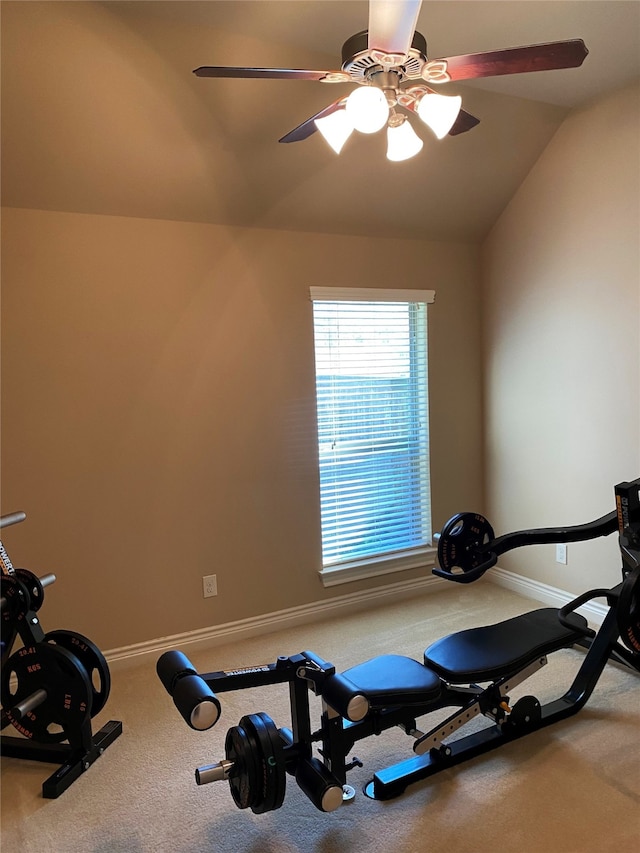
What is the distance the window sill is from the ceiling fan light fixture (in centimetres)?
233

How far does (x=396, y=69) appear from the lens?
5.73 feet

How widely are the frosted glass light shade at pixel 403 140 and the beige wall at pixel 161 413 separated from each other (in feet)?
4.29

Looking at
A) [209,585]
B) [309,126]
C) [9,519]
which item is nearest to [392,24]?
[309,126]

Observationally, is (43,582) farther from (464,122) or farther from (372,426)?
(464,122)

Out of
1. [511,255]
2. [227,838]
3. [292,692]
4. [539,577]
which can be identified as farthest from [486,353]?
[227,838]

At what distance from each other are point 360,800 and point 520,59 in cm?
232

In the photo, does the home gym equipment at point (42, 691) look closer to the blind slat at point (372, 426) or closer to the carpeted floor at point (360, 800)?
the carpeted floor at point (360, 800)

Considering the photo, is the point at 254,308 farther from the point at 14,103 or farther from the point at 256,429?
the point at 14,103

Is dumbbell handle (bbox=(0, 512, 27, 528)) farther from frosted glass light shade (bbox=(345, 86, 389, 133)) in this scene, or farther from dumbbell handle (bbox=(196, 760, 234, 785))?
frosted glass light shade (bbox=(345, 86, 389, 133))

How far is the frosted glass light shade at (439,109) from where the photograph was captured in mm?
1857

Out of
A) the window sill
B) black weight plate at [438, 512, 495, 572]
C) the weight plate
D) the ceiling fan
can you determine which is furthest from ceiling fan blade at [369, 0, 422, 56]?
the window sill

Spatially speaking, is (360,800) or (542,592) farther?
(542,592)

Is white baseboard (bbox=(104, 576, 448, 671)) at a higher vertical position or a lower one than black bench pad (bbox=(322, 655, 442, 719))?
lower

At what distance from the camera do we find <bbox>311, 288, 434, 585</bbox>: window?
11.6ft
